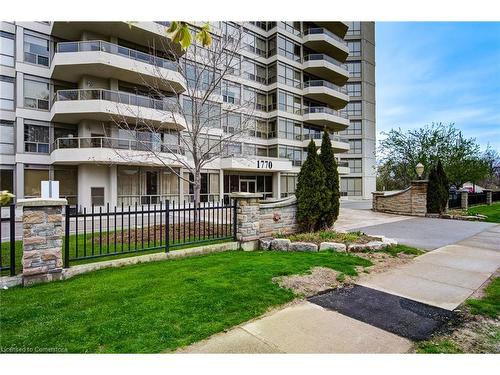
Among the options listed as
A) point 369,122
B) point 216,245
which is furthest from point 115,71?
point 369,122

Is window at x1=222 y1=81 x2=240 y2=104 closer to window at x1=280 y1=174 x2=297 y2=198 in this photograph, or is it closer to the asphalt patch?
window at x1=280 y1=174 x2=297 y2=198

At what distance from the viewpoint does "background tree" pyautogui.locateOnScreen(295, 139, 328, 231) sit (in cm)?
890

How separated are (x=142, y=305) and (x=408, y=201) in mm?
16641

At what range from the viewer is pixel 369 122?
3909 centimetres

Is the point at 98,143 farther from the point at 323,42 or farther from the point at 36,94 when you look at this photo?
the point at 323,42

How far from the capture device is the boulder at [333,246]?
700 centimetres

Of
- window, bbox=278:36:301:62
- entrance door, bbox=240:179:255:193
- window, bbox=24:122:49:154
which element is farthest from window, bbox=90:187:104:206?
window, bbox=278:36:301:62

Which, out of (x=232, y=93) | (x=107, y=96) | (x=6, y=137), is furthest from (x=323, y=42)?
(x=6, y=137)

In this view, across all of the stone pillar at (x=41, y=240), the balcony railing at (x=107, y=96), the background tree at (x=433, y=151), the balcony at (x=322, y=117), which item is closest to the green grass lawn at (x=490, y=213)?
the background tree at (x=433, y=151)

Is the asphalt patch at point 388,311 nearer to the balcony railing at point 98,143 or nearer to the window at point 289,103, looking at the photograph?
the balcony railing at point 98,143

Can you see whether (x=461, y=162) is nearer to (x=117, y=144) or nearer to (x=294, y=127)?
(x=294, y=127)

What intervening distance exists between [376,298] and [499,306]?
1609 mm

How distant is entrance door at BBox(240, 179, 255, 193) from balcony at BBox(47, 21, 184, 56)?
1229 centimetres

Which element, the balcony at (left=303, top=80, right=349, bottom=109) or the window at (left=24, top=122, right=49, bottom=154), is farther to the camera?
the balcony at (left=303, top=80, right=349, bottom=109)
